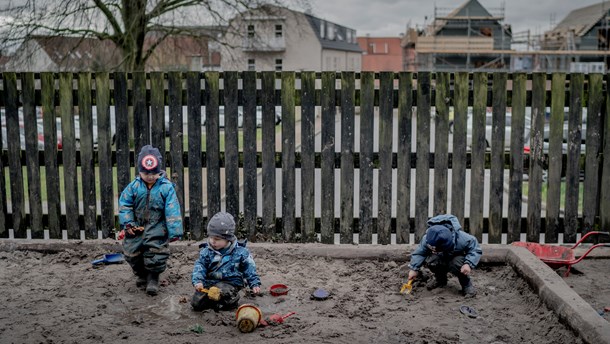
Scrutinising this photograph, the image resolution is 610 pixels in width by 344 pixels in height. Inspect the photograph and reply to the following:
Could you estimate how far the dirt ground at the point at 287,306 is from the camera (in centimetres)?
459

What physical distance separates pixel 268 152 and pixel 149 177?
2013 millimetres

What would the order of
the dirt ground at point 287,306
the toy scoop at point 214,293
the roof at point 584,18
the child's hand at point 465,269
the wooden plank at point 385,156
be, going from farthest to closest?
1. the roof at point 584,18
2. the wooden plank at point 385,156
3. the child's hand at point 465,269
4. the toy scoop at point 214,293
5. the dirt ground at point 287,306

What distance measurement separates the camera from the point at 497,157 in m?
7.38

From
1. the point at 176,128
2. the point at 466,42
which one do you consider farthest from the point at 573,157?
the point at 466,42

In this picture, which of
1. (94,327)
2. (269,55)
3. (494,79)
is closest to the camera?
(94,327)

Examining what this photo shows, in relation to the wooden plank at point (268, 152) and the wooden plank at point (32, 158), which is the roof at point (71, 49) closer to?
the wooden plank at point (32, 158)

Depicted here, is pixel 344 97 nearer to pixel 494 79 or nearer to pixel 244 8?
pixel 494 79

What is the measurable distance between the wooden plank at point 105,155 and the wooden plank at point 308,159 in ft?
7.40


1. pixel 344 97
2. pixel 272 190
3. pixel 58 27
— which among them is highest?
pixel 58 27

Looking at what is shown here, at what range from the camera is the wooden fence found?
729 centimetres

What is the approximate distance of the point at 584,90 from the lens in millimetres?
7340

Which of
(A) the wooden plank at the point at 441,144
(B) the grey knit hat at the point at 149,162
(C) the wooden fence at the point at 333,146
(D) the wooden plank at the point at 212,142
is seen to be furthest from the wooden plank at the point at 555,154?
(B) the grey knit hat at the point at 149,162

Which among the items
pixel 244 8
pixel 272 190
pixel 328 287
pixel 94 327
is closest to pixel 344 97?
pixel 272 190

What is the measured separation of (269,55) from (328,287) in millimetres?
66083
